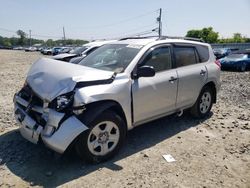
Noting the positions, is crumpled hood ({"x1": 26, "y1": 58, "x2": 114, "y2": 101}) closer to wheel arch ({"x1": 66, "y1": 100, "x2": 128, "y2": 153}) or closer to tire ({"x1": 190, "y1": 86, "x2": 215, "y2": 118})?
wheel arch ({"x1": 66, "y1": 100, "x2": 128, "y2": 153})

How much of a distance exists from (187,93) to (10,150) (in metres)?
3.42

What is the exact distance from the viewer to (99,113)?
149 inches

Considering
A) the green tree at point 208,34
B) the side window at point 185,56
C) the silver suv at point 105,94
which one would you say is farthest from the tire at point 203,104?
the green tree at point 208,34

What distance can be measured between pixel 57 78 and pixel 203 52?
11.9 ft

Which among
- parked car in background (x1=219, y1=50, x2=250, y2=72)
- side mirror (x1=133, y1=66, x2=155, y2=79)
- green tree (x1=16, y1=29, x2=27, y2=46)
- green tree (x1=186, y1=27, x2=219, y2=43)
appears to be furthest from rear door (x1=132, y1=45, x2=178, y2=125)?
green tree (x1=16, y1=29, x2=27, y2=46)

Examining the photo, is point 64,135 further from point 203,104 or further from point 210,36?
point 210,36

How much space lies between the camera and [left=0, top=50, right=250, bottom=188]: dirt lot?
3570mm

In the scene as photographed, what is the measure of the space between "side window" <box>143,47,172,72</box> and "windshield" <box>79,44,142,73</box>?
0.85 feet

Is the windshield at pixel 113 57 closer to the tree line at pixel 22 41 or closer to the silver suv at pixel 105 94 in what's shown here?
the silver suv at pixel 105 94

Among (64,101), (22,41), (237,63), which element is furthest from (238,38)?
(64,101)

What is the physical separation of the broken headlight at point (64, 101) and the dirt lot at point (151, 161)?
36.0 inches

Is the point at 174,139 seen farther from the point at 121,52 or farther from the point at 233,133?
the point at 121,52

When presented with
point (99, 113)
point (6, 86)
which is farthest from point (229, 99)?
point (6, 86)

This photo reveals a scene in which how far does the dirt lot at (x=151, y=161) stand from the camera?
11.7ft
